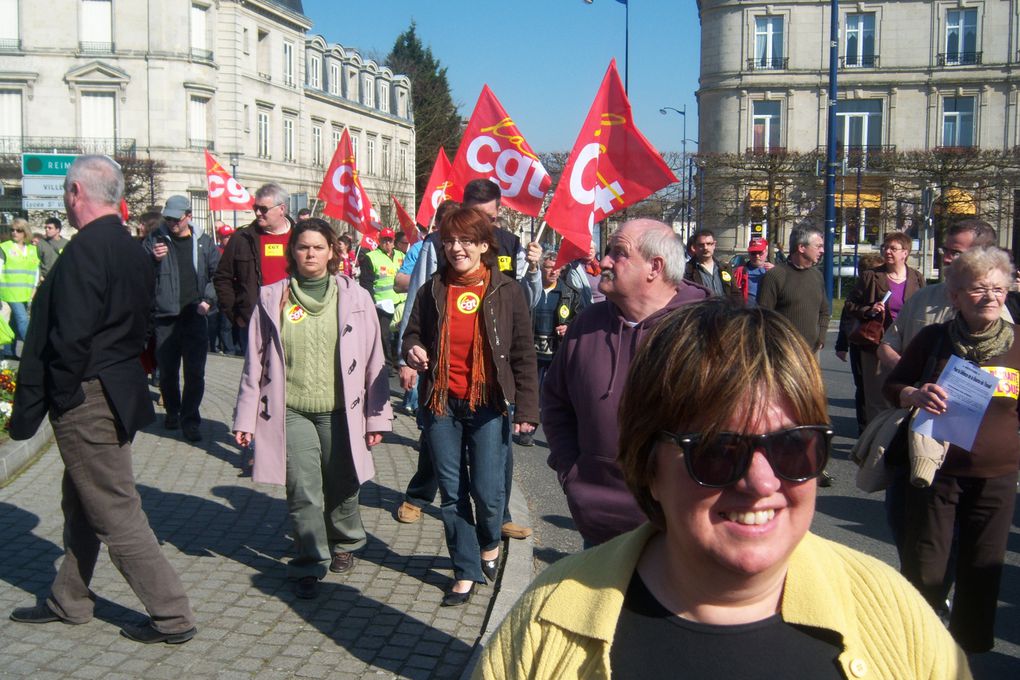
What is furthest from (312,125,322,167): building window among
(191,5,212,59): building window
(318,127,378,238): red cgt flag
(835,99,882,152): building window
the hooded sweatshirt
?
the hooded sweatshirt

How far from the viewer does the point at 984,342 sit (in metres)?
4.16

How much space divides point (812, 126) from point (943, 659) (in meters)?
52.1

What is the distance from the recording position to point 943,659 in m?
1.75

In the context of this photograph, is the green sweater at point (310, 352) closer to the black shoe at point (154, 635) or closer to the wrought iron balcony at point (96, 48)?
the black shoe at point (154, 635)

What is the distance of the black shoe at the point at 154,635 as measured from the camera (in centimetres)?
453

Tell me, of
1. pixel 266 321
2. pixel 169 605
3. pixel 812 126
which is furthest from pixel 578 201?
pixel 812 126

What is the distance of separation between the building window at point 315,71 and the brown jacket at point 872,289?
170ft

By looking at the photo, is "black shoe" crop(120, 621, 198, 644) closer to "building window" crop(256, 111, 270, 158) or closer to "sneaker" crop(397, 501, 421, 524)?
"sneaker" crop(397, 501, 421, 524)

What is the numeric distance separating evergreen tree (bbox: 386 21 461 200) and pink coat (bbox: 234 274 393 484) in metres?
69.6

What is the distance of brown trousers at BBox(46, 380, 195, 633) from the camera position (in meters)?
4.45

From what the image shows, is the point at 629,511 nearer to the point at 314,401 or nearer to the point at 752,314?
the point at 752,314

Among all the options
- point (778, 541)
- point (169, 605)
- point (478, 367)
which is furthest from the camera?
point (478, 367)

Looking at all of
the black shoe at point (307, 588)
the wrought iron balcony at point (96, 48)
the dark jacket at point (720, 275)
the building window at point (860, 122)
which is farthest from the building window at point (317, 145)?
the black shoe at point (307, 588)

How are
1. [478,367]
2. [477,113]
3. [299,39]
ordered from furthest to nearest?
[299,39]
[477,113]
[478,367]
